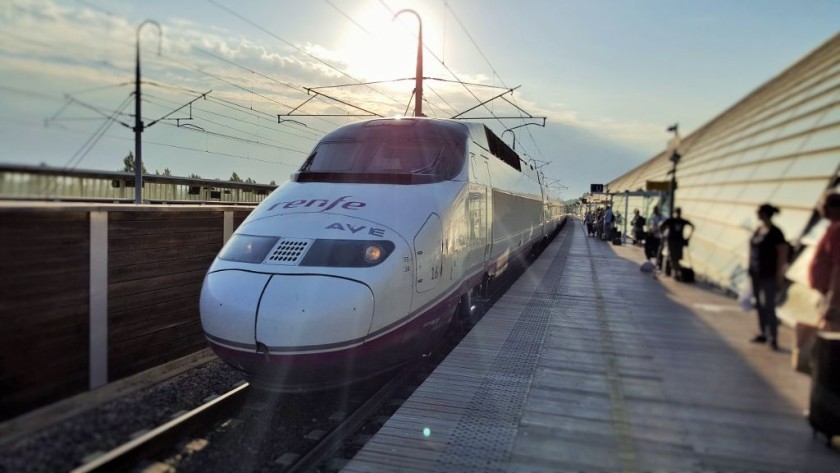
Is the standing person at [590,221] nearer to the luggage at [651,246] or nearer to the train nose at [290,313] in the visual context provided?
the luggage at [651,246]

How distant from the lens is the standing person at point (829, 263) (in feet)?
3.64

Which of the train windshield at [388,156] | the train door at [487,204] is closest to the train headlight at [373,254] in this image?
the train windshield at [388,156]

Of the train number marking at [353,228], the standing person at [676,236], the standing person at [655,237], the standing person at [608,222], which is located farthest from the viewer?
the train number marking at [353,228]

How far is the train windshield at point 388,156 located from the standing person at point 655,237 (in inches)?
194

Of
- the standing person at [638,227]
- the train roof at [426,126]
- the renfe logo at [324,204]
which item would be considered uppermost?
the train roof at [426,126]

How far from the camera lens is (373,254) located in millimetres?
5426

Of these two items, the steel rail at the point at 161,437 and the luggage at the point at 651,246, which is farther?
the steel rail at the point at 161,437

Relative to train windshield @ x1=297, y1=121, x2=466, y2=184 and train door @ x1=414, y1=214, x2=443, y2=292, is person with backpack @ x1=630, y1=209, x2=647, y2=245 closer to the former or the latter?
train door @ x1=414, y1=214, x2=443, y2=292

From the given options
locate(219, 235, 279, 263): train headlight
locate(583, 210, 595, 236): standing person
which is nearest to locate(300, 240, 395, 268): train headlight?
locate(219, 235, 279, 263): train headlight

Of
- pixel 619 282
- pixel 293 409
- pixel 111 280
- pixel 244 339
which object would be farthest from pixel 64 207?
pixel 619 282

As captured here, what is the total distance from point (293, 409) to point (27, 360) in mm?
2717

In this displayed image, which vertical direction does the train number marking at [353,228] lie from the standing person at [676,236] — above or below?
below

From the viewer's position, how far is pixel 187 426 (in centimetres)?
546

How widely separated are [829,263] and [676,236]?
1.60ft
